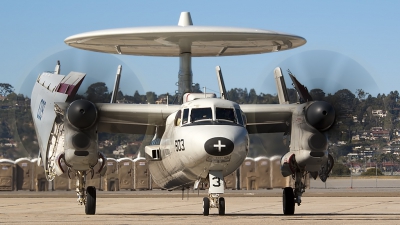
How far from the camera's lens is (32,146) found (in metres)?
26.8

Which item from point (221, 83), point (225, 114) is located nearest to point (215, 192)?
point (225, 114)

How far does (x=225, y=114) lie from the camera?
22.0 metres

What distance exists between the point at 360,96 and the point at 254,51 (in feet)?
19.6

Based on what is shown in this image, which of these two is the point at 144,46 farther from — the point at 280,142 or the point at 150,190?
the point at 150,190

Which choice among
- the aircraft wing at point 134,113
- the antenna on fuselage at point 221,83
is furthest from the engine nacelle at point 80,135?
the antenna on fuselage at point 221,83

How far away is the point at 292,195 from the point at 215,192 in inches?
187

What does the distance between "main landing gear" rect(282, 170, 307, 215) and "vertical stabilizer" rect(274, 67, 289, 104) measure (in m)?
2.80

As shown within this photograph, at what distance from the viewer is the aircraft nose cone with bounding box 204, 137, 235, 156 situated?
20.6 meters

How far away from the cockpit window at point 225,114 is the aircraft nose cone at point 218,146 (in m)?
1.28

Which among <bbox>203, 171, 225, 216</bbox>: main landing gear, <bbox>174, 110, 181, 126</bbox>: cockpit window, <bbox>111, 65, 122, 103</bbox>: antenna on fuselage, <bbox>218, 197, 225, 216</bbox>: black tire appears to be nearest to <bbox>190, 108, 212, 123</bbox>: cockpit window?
<bbox>174, 110, 181, 126</bbox>: cockpit window

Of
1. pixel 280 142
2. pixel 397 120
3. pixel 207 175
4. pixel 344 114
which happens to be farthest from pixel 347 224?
pixel 397 120

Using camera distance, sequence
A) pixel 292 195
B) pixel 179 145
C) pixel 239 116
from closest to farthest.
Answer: pixel 179 145 < pixel 239 116 < pixel 292 195

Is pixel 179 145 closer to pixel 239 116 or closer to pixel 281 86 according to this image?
pixel 239 116

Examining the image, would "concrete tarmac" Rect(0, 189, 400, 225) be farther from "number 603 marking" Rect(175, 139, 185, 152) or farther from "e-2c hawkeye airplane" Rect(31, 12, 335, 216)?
"number 603 marking" Rect(175, 139, 185, 152)
